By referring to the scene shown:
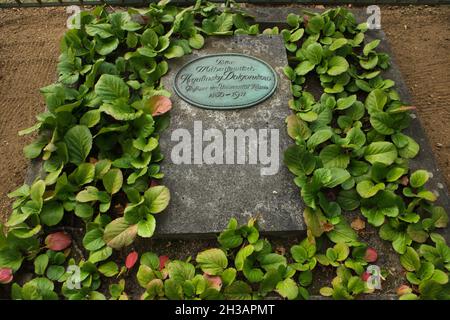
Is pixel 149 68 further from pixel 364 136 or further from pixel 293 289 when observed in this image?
pixel 293 289

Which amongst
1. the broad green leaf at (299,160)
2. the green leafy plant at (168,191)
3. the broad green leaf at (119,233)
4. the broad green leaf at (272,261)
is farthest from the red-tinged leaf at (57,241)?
the broad green leaf at (299,160)

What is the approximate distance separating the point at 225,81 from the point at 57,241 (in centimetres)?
135

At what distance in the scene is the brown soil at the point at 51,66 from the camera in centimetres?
305

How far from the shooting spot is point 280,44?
3047 mm

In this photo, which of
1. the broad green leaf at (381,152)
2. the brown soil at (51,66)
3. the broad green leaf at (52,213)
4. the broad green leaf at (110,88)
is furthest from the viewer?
the brown soil at (51,66)

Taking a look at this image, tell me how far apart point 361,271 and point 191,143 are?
1.14 metres

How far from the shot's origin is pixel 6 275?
214 centimetres

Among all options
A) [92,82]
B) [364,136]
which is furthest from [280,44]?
[92,82]

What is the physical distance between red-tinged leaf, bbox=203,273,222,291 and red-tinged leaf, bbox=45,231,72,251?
0.75 metres

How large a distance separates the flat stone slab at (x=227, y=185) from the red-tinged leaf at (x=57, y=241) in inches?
18.8

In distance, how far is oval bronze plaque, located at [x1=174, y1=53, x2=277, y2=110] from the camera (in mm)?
2674

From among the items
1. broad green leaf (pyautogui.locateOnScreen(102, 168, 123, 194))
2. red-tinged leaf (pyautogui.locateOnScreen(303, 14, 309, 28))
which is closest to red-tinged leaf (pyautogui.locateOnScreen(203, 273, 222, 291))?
broad green leaf (pyautogui.locateOnScreen(102, 168, 123, 194))

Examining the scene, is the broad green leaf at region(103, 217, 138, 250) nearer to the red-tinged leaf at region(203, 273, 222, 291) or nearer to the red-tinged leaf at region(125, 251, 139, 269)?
the red-tinged leaf at region(125, 251, 139, 269)

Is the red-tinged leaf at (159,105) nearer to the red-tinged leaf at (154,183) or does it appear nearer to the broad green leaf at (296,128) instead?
the red-tinged leaf at (154,183)
